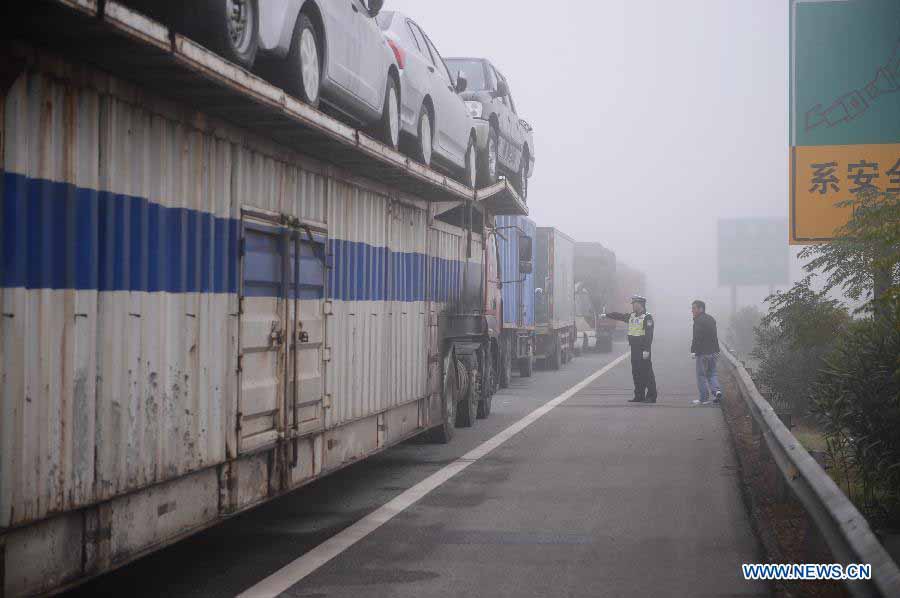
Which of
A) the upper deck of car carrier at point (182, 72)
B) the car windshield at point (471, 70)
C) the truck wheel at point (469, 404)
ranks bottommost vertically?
the truck wheel at point (469, 404)

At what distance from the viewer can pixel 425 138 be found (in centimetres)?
1346

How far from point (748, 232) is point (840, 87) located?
158ft

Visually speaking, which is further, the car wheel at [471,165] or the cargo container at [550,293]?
the cargo container at [550,293]

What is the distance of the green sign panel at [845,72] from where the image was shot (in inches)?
626

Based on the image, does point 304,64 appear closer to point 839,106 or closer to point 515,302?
point 839,106

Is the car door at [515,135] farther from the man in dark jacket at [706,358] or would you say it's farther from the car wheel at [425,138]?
the car wheel at [425,138]

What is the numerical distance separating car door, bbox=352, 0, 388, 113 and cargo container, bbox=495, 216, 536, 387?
9450 mm

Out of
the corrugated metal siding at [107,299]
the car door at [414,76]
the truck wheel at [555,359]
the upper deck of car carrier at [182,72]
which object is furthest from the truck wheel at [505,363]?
the corrugated metal siding at [107,299]

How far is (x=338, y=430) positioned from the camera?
30.4 ft

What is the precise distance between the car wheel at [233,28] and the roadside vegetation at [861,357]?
14.5 feet

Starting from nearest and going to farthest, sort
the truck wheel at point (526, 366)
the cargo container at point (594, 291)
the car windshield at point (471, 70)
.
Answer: the car windshield at point (471, 70) < the truck wheel at point (526, 366) < the cargo container at point (594, 291)

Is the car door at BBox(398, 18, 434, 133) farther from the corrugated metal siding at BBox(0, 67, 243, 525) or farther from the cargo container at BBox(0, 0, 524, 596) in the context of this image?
the corrugated metal siding at BBox(0, 67, 243, 525)

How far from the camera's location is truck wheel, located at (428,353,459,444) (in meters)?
13.7

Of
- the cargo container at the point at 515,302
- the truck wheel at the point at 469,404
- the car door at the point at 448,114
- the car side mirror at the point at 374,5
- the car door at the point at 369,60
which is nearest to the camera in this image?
the car door at the point at 369,60
